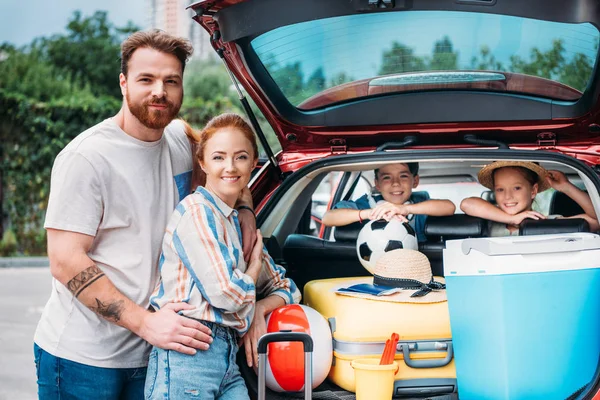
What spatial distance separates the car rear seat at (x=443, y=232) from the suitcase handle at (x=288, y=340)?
42.5 inches

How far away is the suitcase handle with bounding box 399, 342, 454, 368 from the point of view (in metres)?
2.31

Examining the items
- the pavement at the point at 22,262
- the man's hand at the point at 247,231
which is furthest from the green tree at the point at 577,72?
the pavement at the point at 22,262

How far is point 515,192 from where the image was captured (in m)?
3.08

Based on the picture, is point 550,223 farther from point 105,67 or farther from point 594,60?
point 105,67

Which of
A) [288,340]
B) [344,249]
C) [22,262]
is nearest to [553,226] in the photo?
[344,249]

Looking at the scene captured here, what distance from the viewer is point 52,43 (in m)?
21.6

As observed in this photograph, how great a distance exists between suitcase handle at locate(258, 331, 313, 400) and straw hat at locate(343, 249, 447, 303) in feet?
1.12

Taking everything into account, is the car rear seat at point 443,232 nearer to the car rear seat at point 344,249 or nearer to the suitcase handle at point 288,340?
the car rear seat at point 344,249

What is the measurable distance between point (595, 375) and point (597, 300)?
0.22 meters

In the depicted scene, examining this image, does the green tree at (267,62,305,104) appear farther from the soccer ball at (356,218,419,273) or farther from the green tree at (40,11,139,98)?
the green tree at (40,11,139,98)

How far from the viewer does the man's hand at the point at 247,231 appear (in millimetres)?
2424

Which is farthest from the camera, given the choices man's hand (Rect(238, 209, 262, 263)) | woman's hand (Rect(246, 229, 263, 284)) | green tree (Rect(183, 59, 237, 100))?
green tree (Rect(183, 59, 237, 100))

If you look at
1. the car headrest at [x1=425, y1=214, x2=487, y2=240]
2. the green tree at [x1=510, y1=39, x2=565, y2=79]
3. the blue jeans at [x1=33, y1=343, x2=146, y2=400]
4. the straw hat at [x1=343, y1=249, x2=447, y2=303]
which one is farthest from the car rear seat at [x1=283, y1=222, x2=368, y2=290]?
the blue jeans at [x1=33, y1=343, x2=146, y2=400]

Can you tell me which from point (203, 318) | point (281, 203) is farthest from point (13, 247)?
point (203, 318)
